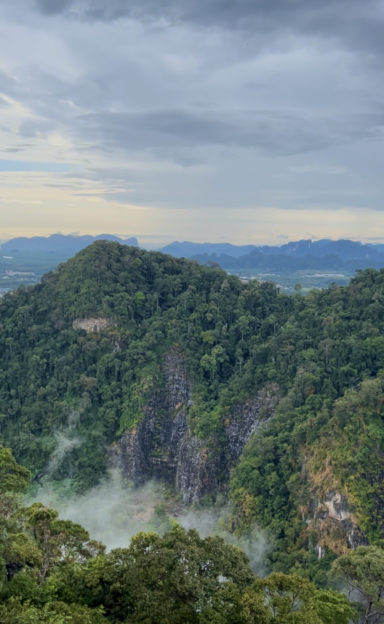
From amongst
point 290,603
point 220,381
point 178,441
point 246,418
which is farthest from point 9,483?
point 220,381

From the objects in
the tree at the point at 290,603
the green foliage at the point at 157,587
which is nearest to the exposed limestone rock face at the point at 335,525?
the tree at the point at 290,603

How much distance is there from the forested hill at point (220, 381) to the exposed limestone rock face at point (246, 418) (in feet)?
0.40

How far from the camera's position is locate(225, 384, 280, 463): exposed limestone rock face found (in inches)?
1289

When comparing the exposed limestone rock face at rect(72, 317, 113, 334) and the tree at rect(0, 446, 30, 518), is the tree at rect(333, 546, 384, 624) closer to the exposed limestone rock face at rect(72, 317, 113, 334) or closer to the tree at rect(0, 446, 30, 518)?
the tree at rect(0, 446, 30, 518)

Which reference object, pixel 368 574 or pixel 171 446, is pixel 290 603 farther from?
pixel 171 446

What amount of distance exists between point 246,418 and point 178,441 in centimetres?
579

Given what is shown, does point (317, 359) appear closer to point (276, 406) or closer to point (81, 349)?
point (276, 406)

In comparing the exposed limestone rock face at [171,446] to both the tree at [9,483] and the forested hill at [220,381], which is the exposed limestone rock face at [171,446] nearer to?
the forested hill at [220,381]

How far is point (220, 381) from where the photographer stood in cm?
3719

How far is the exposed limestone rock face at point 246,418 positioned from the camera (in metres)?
32.8

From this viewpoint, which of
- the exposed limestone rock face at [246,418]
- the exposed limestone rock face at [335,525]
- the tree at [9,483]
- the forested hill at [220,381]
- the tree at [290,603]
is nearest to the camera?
the tree at [290,603]

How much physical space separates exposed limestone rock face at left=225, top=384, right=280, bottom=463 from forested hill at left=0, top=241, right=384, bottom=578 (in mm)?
121

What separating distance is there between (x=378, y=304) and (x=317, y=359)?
6093 millimetres

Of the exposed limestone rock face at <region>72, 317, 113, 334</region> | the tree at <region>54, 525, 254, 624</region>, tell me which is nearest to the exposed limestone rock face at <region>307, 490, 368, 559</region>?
the tree at <region>54, 525, 254, 624</region>
